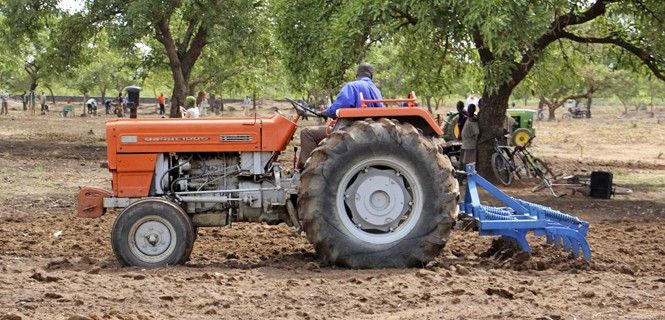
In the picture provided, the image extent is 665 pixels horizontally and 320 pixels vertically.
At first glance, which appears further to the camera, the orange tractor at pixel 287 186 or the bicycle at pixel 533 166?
the bicycle at pixel 533 166

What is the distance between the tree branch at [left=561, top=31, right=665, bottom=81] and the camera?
55.6 ft

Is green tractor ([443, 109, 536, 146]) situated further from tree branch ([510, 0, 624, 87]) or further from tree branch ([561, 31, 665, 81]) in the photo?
tree branch ([561, 31, 665, 81])

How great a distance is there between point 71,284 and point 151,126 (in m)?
1.89

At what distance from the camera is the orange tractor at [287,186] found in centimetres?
855

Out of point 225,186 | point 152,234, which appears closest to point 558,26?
point 225,186

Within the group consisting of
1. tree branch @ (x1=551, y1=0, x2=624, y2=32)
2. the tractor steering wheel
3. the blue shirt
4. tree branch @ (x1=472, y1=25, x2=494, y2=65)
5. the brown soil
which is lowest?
the brown soil

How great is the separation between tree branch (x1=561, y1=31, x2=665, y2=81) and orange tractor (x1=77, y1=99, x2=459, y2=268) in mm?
9172

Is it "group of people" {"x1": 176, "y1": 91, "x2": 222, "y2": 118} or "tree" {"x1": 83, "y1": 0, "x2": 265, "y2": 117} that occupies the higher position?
"tree" {"x1": 83, "y1": 0, "x2": 265, "y2": 117}

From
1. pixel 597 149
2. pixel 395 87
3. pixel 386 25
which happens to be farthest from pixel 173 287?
pixel 395 87

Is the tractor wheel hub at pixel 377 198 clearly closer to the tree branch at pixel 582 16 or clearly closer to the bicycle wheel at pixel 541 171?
the tree branch at pixel 582 16

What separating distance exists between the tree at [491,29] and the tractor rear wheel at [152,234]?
5.86 m

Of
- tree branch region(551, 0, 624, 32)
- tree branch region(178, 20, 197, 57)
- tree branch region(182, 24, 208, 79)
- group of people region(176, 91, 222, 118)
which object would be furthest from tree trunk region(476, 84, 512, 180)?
tree branch region(178, 20, 197, 57)

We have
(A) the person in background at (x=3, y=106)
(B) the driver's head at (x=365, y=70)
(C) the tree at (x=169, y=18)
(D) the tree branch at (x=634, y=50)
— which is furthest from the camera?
(A) the person in background at (x=3, y=106)

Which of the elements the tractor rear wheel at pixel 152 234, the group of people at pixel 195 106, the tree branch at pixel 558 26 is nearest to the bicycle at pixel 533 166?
the tree branch at pixel 558 26
